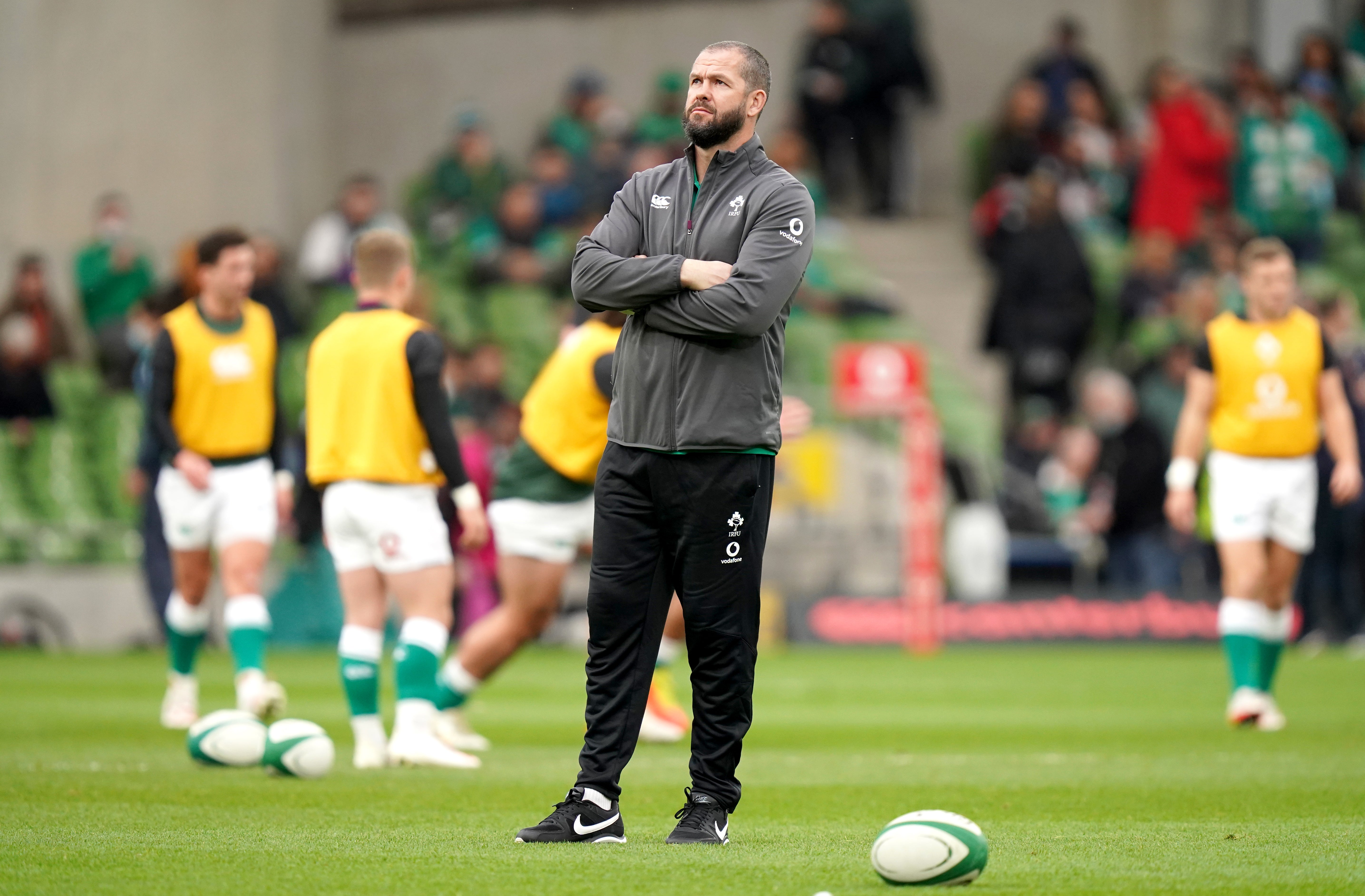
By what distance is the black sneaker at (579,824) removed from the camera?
6.25 m

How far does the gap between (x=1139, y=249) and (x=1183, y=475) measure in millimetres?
11413

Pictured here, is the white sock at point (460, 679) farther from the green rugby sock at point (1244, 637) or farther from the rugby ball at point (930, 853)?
the rugby ball at point (930, 853)

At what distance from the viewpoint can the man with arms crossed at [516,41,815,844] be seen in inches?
245

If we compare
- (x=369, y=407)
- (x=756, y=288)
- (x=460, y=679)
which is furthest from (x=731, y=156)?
(x=460, y=679)

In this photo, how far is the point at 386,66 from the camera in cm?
2664

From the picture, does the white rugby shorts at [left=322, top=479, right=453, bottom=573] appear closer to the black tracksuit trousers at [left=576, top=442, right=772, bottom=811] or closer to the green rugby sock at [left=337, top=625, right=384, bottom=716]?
the green rugby sock at [left=337, top=625, right=384, bottom=716]

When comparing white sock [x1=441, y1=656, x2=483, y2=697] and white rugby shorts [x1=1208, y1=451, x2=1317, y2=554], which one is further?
white rugby shorts [x1=1208, y1=451, x2=1317, y2=554]

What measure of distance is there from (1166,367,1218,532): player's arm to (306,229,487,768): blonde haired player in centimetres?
414

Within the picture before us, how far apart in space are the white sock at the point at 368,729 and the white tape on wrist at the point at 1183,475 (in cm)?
454

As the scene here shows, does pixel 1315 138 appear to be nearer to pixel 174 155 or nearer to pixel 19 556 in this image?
pixel 174 155

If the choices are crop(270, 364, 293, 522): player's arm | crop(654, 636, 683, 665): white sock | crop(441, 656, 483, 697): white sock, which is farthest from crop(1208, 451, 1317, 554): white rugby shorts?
crop(270, 364, 293, 522): player's arm

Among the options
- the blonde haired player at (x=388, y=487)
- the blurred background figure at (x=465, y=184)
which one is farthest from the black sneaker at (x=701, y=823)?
the blurred background figure at (x=465, y=184)

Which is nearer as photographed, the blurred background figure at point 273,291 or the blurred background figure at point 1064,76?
the blurred background figure at point 273,291

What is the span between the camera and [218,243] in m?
10.7
